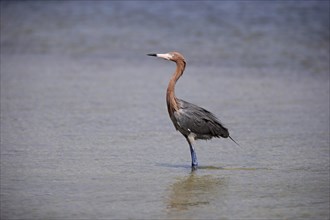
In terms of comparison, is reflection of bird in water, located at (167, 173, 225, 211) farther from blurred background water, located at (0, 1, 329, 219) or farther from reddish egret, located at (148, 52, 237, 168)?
reddish egret, located at (148, 52, 237, 168)

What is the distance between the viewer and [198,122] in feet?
29.5

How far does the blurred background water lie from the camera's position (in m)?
7.63

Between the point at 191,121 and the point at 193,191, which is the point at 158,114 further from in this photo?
the point at 193,191

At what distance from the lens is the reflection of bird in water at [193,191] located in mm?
7482

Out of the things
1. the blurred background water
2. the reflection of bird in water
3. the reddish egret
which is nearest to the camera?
the reflection of bird in water

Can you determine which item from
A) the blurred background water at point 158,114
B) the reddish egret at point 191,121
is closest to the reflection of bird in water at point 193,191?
the blurred background water at point 158,114

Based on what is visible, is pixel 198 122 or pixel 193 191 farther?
→ pixel 198 122

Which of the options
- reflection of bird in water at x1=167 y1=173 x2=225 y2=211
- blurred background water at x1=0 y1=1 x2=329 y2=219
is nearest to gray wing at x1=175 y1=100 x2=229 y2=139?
blurred background water at x1=0 y1=1 x2=329 y2=219

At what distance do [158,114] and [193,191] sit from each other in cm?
382

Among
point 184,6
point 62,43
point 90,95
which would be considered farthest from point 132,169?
point 184,6

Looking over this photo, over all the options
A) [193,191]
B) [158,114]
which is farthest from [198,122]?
[158,114]

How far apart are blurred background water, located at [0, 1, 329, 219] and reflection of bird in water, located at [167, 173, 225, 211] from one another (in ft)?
0.04

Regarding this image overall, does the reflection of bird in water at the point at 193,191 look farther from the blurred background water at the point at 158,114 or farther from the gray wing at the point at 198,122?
the gray wing at the point at 198,122

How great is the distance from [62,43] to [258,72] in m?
5.22
